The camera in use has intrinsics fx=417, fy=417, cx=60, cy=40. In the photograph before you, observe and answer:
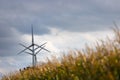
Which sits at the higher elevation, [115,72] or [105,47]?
[105,47]

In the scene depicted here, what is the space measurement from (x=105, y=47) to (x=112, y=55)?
0.95 meters

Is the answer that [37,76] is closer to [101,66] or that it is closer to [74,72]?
[74,72]

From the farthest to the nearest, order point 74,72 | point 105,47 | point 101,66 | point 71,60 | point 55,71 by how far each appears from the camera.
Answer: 1. point 55,71
2. point 71,60
3. point 74,72
4. point 105,47
5. point 101,66

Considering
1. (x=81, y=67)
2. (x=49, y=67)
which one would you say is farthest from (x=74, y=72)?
(x=49, y=67)

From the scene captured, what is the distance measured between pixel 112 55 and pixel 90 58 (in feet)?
5.05

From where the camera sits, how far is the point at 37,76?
25516mm

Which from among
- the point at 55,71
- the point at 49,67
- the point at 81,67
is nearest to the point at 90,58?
the point at 81,67

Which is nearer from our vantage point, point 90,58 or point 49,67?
point 90,58

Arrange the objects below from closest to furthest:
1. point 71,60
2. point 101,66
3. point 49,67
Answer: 1. point 101,66
2. point 71,60
3. point 49,67

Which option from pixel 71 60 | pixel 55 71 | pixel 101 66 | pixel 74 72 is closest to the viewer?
pixel 101 66

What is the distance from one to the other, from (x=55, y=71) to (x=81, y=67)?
433cm

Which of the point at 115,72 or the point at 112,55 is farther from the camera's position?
the point at 112,55

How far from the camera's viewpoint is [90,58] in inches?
691

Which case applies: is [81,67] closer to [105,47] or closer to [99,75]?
[105,47]
